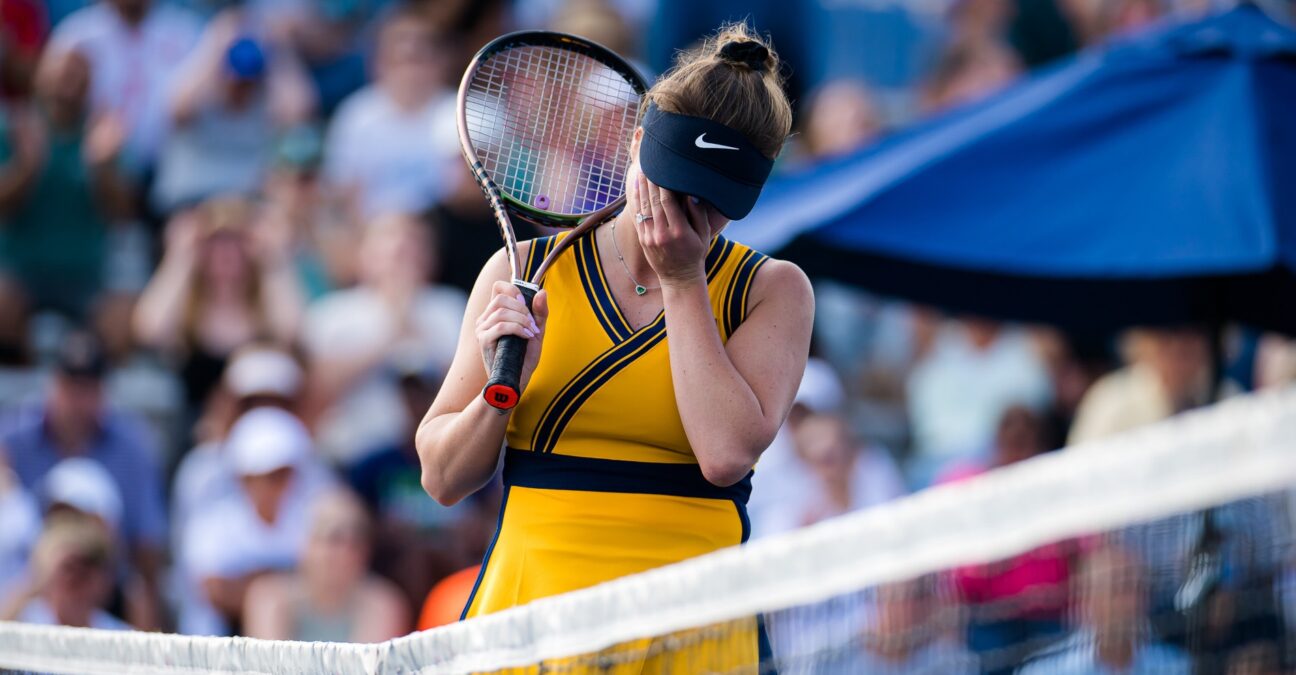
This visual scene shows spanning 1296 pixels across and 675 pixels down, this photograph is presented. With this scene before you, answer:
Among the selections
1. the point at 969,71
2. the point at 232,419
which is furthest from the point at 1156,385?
the point at 232,419

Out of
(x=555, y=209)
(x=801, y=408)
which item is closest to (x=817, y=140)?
(x=801, y=408)

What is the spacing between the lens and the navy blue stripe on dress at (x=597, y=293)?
137 inches

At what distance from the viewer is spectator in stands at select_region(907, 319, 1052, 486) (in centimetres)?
945

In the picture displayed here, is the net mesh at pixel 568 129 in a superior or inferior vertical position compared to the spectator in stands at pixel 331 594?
superior

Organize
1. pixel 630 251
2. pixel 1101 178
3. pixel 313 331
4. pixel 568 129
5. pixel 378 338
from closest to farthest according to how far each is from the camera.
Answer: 1. pixel 630 251
2. pixel 568 129
3. pixel 1101 178
4. pixel 378 338
5. pixel 313 331

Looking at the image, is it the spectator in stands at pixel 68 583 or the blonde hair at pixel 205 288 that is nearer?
the spectator in stands at pixel 68 583

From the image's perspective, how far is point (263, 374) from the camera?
8484 mm

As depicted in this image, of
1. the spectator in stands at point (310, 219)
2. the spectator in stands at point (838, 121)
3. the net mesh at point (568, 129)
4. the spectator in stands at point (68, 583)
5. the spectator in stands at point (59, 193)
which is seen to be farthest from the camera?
the spectator in stands at point (838, 121)

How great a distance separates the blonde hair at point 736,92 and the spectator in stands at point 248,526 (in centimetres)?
503

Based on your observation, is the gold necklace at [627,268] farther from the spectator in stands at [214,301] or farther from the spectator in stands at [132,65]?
the spectator in stands at [132,65]

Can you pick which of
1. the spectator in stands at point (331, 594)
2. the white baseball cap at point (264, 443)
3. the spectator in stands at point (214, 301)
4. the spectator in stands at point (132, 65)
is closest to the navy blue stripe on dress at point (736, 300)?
the spectator in stands at point (331, 594)

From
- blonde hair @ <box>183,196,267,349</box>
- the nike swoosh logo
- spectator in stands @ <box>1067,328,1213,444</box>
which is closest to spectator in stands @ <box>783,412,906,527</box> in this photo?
spectator in stands @ <box>1067,328,1213,444</box>

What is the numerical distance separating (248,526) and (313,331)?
1.30m

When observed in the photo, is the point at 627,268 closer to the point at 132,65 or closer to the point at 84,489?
the point at 84,489
